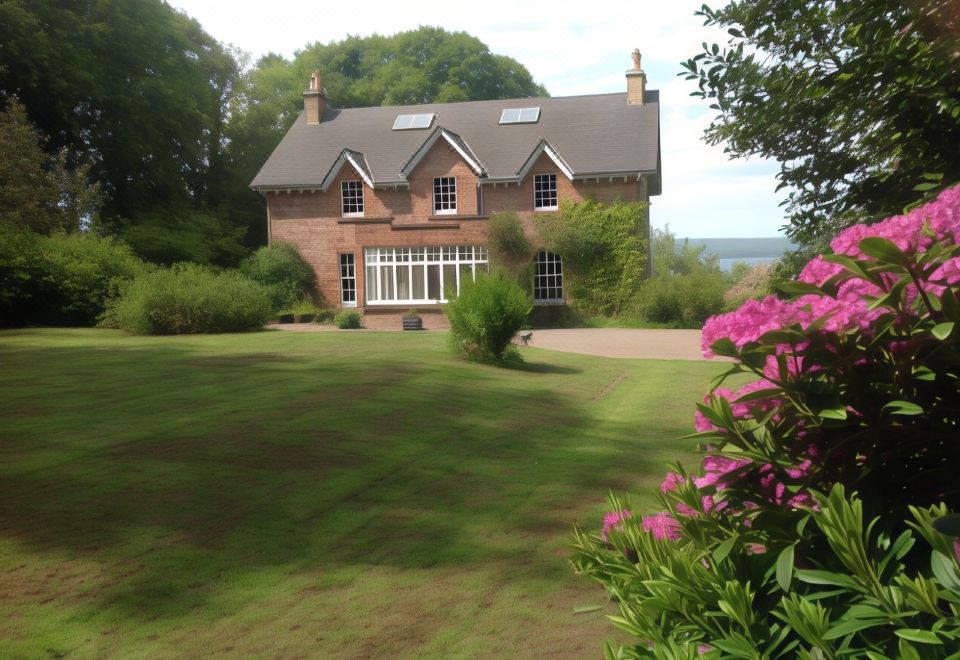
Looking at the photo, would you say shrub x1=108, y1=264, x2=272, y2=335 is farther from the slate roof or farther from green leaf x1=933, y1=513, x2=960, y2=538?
green leaf x1=933, y1=513, x2=960, y2=538

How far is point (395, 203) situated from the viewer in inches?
1436

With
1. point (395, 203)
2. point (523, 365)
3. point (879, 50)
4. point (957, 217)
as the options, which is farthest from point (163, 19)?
point (957, 217)

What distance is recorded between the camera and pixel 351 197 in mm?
36594

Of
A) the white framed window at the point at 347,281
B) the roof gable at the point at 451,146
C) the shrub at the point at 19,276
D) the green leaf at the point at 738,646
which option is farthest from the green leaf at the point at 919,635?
the white framed window at the point at 347,281

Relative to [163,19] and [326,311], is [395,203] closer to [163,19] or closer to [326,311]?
[326,311]

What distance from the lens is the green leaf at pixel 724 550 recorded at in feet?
8.48

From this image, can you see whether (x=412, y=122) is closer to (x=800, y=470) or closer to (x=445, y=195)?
(x=445, y=195)

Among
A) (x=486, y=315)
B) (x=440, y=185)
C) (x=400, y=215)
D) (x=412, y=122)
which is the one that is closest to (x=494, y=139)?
(x=440, y=185)

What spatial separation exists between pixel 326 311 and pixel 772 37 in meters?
27.9

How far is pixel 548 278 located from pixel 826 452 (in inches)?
1246

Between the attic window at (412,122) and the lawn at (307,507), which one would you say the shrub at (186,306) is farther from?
the attic window at (412,122)

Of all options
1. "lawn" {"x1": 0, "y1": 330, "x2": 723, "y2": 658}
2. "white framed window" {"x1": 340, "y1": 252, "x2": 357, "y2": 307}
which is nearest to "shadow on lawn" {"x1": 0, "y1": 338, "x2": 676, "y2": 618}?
"lawn" {"x1": 0, "y1": 330, "x2": 723, "y2": 658}

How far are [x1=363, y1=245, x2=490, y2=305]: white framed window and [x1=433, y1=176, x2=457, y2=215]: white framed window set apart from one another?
1917mm

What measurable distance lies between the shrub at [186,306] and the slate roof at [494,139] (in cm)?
1140
